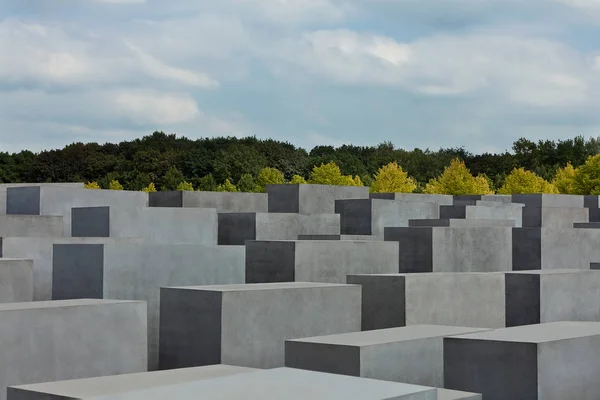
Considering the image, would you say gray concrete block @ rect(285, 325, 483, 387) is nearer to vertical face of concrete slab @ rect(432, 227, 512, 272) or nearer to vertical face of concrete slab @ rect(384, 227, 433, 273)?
vertical face of concrete slab @ rect(384, 227, 433, 273)

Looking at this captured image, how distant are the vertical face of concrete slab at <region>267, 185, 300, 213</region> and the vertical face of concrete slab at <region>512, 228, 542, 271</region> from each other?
455 cm

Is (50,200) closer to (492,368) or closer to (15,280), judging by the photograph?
(15,280)

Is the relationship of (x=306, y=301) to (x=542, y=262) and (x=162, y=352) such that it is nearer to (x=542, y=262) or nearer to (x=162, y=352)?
(x=162, y=352)

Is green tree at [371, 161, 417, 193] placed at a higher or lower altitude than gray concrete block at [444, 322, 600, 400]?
higher

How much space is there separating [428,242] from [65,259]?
17.2ft

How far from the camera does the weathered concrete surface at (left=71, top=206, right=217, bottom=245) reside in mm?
13445

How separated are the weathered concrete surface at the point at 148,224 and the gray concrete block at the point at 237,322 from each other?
182 inches

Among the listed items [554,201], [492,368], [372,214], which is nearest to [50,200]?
[372,214]

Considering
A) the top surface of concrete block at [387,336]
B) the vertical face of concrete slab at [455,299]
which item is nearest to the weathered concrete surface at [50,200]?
the vertical face of concrete slab at [455,299]

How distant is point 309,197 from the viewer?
697 inches

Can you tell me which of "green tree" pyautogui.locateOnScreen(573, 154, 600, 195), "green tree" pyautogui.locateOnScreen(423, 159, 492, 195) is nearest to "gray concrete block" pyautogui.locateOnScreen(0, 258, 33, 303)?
"green tree" pyautogui.locateOnScreen(423, 159, 492, 195)

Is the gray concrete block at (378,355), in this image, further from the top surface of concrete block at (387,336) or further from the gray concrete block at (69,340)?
the gray concrete block at (69,340)

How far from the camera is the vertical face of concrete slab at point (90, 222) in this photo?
13.4 meters

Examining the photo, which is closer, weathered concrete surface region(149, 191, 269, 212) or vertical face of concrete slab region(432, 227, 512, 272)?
vertical face of concrete slab region(432, 227, 512, 272)
